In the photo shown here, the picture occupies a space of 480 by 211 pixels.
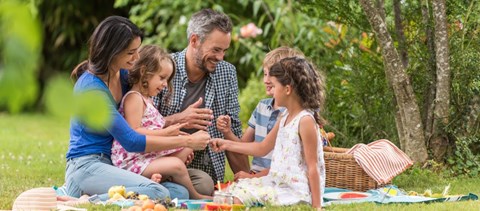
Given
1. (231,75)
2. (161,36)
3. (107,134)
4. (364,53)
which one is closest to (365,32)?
(364,53)

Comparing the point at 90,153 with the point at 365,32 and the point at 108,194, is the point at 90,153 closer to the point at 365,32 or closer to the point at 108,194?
the point at 108,194

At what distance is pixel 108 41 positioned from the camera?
13.2 feet

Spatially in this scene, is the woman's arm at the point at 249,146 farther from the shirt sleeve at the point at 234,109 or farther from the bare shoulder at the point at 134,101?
the shirt sleeve at the point at 234,109

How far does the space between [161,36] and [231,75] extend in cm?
530

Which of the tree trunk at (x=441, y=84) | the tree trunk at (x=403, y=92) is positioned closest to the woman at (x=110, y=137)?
the tree trunk at (x=403, y=92)

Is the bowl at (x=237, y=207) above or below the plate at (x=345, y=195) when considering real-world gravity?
above

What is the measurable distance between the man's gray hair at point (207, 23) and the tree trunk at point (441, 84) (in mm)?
1591

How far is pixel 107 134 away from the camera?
418 centimetres

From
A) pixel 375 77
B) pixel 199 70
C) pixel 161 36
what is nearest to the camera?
pixel 199 70

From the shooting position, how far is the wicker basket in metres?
4.72

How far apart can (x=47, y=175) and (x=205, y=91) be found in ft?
5.40

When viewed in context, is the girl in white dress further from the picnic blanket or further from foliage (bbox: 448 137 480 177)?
foliage (bbox: 448 137 480 177)

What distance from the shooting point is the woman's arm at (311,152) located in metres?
3.84

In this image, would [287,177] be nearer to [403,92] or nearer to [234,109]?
[234,109]
